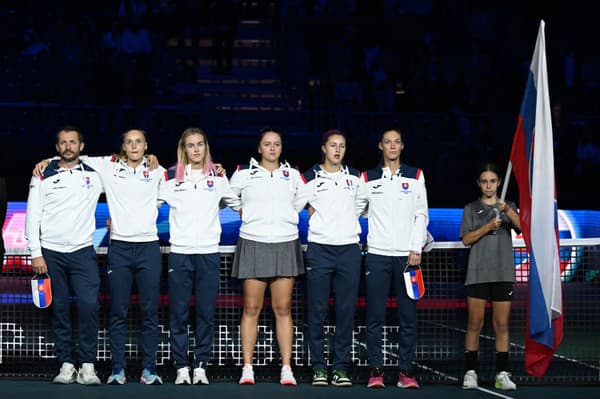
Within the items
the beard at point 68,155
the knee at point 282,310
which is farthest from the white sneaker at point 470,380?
the beard at point 68,155

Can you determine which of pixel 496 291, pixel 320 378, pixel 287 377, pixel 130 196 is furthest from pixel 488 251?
pixel 130 196

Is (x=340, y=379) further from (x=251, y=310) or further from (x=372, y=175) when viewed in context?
(x=372, y=175)

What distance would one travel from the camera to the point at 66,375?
428 inches

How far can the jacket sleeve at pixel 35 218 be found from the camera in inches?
426

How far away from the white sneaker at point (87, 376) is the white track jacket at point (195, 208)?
1.31 metres

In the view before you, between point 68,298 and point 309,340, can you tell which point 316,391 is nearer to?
point 309,340

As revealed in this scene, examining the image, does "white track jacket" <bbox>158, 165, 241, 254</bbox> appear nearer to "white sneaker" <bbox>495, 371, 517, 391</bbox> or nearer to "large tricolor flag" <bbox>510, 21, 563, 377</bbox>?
"large tricolor flag" <bbox>510, 21, 563, 377</bbox>

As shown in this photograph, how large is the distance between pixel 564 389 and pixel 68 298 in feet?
15.4

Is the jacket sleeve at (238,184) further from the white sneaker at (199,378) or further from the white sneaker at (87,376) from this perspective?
the white sneaker at (87,376)

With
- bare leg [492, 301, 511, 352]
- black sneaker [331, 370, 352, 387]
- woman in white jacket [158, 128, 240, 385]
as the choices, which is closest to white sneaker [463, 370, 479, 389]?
bare leg [492, 301, 511, 352]

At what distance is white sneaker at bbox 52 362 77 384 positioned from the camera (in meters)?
10.9

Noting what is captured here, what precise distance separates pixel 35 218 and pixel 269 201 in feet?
7.07

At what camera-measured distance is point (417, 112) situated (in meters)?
22.0

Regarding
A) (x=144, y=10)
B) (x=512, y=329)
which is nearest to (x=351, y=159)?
(x=144, y=10)
